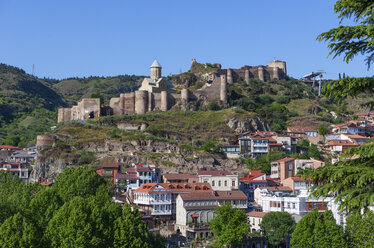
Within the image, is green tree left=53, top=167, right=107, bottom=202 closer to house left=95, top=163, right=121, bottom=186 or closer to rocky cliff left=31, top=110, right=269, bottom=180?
house left=95, top=163, right=121, bottom=186

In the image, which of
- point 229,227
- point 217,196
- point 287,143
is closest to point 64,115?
point 287,143

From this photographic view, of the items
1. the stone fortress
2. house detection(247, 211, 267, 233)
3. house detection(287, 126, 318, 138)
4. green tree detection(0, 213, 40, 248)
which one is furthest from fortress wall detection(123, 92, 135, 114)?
green tree detection(0, 213, 40, 248)

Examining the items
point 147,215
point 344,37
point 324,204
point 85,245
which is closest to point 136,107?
point 147,215

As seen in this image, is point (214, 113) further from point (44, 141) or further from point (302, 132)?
point (44, 141)

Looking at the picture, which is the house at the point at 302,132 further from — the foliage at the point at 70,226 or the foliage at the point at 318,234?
the foliage at the point at 70,226

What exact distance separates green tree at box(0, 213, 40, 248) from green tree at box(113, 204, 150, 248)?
5.76m

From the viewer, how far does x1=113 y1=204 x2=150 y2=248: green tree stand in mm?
38031

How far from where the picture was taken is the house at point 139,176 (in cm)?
7625

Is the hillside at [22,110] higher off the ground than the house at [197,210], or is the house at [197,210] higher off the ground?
the hillside at [22,110]

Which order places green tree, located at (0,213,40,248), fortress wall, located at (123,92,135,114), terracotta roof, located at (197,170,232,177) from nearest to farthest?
1. green tree, located at (0,213,40,248)
2. terracotta roof, located at (197,170,232,177)
3. fortress wall, located at (123,92,135,114)

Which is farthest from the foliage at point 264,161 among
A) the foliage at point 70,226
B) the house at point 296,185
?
the foliage at point 70,226

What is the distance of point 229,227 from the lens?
56.5 m

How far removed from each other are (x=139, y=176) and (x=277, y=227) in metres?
24.7

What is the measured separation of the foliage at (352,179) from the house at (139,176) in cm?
6483
